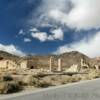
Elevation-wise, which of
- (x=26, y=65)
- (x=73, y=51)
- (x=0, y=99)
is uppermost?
(x=73, y=51)

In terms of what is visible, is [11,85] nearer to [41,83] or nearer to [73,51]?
[41,83]

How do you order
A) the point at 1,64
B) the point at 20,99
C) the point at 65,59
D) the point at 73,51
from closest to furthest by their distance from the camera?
the point at 20,99, the point at 1,64, the point at 65,59, the point at 73,51

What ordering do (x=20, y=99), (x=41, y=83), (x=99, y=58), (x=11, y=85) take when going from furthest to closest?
(x=99, y=58)
(x=41, y=83)
(x=11, y=85)
(x=20, y=99)

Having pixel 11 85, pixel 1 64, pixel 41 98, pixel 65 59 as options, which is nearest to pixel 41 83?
pixel 11 85

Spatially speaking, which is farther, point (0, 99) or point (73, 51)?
point (73, 51)

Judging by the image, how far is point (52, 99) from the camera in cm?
1355

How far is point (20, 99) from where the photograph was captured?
44.4 feet

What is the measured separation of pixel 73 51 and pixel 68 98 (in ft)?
467

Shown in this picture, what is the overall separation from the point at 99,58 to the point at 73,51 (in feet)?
96.5

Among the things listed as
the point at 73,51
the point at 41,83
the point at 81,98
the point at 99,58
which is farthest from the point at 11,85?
the point at 73,51

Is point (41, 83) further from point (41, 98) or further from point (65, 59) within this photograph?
point (65, 59)

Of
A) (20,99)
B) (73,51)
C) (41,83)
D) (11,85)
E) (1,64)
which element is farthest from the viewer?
(73,51)

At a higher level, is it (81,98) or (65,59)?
(65,59)

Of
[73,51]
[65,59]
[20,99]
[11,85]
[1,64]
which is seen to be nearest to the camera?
[20,99]
